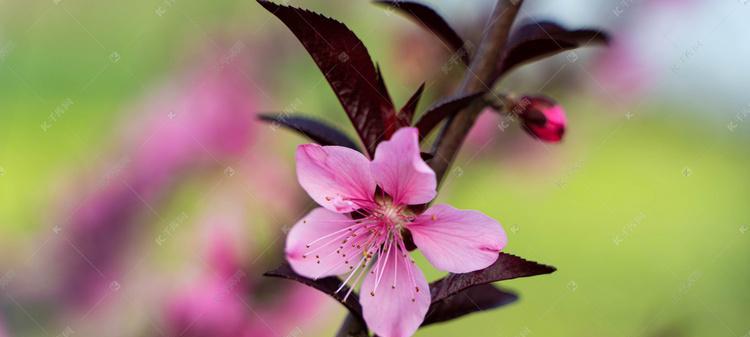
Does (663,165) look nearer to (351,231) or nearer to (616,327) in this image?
(616,327)

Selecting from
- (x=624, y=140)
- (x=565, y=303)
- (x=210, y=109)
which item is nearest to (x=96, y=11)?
(x=210, y=109)

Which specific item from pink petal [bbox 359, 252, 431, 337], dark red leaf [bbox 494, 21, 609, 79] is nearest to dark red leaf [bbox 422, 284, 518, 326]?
pink petal [bbox 359, 252, 431, 337]

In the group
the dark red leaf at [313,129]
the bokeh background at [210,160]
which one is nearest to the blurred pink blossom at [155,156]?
the bokeh background at [210,160]

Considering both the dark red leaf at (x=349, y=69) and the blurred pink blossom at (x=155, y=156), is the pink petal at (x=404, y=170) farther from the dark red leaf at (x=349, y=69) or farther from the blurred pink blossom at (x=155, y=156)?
the blurred pink blossom at (x=155, y=156)

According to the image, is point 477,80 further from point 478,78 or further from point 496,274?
point 496,274

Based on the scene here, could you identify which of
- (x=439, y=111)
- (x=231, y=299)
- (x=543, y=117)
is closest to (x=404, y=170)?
(x=439, y=111)

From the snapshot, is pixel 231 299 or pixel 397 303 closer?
pixel 397 303

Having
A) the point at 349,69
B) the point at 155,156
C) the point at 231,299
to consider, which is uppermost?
the point at 349,69
